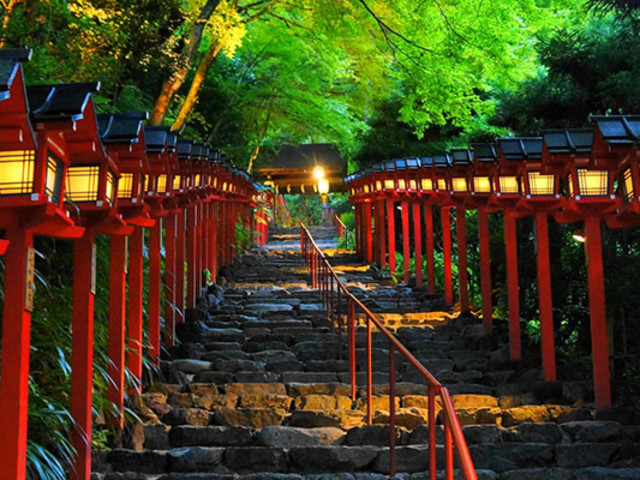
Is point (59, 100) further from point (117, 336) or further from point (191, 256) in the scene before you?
point (191, 256)

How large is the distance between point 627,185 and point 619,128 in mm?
605

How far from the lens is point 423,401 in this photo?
869cm

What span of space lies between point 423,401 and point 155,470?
3488 mm

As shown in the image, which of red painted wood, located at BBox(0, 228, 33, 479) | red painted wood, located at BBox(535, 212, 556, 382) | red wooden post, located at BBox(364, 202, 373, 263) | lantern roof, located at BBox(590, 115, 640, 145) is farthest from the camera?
red wooden post, located at BBox(364, 202, 373, 263)

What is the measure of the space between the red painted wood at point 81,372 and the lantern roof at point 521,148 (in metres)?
6.19

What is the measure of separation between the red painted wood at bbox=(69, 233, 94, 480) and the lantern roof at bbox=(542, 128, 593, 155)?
17.9ft

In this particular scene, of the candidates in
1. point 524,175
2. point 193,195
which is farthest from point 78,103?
point 193,195

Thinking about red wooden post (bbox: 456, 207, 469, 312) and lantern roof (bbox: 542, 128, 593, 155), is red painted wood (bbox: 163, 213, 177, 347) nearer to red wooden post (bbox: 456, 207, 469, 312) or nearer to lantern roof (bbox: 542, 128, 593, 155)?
red wooden post (bbox: 456, 207, 469, 312)

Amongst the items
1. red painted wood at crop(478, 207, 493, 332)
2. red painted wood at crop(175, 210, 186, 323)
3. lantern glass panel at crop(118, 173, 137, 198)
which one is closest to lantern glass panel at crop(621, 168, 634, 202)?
red painted wood at crop(478, 207, 493, 332)

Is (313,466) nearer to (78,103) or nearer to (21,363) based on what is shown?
(21,363)

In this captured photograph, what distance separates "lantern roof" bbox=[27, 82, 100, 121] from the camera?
4363mm

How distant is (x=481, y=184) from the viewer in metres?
11.9

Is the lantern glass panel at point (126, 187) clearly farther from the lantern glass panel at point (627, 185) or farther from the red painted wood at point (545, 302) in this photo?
the red painted wood at point (545, 302)

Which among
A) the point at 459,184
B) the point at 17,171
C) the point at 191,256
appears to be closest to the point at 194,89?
the point at 191,256
